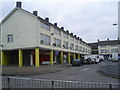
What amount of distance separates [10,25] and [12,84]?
81.4 feet

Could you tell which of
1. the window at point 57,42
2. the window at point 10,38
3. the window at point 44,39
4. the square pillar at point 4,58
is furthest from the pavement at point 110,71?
the square pillar at point 4,58

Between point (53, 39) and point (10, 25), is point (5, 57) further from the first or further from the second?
point (53, 39)

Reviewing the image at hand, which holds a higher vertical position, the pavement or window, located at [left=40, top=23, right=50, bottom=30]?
window, located at [left=40, top=23, right=50, bottom=30]

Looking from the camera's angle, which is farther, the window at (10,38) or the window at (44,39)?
the window at (10,38)

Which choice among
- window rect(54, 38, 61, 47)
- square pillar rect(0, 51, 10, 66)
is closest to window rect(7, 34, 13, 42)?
square pillar rect(0, 51, 10, 66)

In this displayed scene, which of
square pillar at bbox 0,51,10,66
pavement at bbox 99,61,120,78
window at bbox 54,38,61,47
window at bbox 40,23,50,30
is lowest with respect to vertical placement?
pavement at bbox 99,61,120,78

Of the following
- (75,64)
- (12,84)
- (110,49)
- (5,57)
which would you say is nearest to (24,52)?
(5,57)

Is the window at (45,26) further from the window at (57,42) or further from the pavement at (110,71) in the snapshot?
the pavement at (110,71)

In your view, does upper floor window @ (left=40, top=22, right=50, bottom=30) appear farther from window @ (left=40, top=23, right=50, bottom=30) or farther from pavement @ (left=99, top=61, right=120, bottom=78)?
pavement @ (left=99, top=61, right=120, bottom=78)

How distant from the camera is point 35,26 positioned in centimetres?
2969

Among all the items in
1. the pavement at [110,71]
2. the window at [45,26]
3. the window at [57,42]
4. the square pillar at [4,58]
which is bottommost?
the pavement at [110,71]

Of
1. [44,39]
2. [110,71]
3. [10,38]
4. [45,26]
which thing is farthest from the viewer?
[45,26]

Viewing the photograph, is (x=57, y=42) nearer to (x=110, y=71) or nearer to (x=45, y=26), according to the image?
(x=45, y=26)

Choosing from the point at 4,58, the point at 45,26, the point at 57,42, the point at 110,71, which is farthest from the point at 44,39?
the point at 110,71
